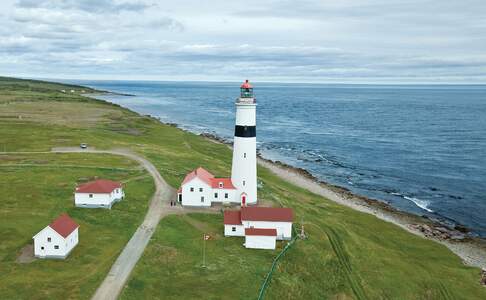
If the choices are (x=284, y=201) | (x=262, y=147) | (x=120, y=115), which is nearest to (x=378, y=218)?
(x=284, y=201)

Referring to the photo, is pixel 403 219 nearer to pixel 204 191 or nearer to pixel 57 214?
pixel 204 191

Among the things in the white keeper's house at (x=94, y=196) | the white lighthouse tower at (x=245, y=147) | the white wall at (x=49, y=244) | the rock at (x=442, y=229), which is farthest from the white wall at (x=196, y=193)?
the rock at (x=442, y=229)

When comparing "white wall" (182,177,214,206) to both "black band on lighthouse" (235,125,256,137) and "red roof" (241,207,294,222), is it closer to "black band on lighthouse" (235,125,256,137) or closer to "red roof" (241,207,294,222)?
"black band on lighthouse" (235,125,256,137)

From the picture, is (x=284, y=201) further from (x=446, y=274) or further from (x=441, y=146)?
(x=441, y=146)

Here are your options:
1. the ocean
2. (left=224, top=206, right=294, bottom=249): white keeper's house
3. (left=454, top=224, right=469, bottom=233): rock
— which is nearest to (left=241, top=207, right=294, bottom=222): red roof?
(left=224, top=206, right=294, bottom=249): white keeper's house

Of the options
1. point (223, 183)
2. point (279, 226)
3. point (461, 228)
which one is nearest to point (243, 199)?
point (223, 183)

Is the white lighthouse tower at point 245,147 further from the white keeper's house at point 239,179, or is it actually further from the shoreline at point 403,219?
the shoreline at point 403,219

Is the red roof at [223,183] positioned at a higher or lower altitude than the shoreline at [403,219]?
higher
